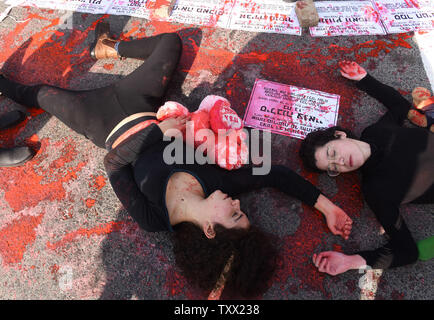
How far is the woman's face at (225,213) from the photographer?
1438 mm

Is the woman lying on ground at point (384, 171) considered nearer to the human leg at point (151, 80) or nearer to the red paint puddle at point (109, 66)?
the human leg at point (151, 80)

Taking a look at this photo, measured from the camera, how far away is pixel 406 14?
2395 mm

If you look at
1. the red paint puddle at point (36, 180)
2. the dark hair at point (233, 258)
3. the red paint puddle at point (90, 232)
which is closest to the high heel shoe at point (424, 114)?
the dark hair at point (233, 258)

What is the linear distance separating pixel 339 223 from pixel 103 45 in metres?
2.42

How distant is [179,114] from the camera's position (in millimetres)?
1843

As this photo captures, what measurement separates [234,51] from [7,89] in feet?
6.46

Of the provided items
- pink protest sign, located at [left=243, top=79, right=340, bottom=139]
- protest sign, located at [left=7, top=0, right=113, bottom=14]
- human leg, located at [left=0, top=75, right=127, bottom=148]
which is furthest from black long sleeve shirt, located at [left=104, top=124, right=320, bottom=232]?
protest sign, located at [left=7, top=0, right=113, bottom=14]

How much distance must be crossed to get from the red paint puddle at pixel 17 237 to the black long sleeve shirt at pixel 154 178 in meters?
0.83

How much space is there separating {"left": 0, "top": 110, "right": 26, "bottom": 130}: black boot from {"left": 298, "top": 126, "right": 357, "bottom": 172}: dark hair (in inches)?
91.1

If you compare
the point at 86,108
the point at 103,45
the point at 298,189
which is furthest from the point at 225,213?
the point at 103,45

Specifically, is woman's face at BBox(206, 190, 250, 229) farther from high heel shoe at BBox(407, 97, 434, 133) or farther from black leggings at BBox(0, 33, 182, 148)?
high heel shoe at BBox(407, 97, 434, 133)

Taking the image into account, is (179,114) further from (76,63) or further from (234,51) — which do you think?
(76,63)

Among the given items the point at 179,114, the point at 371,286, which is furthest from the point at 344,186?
the point at 179,114

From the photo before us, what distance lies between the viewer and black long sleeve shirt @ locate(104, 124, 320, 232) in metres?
1.60
